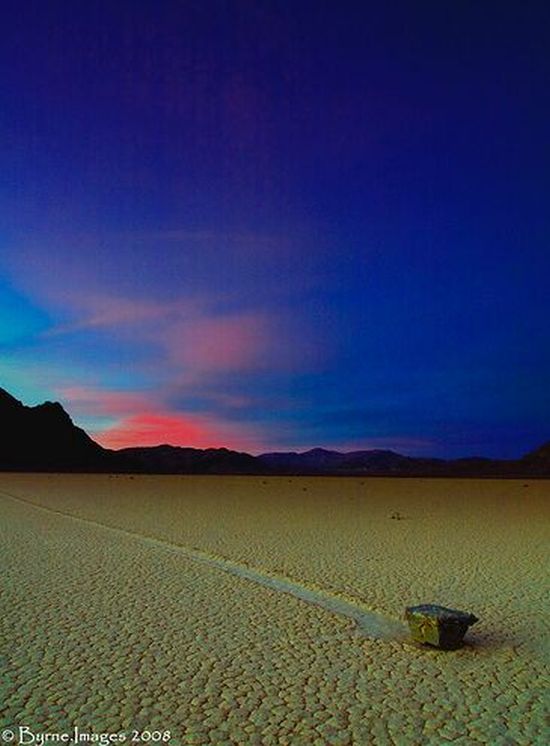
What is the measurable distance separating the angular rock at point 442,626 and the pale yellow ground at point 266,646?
14cm

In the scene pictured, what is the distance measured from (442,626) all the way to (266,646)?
1.89 metres

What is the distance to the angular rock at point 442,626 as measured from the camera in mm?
6625

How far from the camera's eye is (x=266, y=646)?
6855mm

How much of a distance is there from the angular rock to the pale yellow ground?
140 millimetres

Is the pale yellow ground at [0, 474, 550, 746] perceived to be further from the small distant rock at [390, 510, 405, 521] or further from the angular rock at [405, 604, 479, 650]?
the small distant rock at [390, 510, 405, 521]

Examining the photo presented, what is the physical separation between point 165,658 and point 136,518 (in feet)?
46.8

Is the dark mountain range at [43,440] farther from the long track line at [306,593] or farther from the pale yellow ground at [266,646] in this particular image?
the pale yellow ground at [266,646]

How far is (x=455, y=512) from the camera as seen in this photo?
23297 mm

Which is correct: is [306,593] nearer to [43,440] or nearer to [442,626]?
[442,626]

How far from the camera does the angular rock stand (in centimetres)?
662

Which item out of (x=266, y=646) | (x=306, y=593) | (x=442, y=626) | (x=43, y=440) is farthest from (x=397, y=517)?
(x=43, y=440)

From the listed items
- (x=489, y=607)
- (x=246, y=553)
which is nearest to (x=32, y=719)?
(x=489, y=607)

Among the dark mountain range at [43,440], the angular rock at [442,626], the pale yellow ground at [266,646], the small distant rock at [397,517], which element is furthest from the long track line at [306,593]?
the dark mountain range at [43,440]

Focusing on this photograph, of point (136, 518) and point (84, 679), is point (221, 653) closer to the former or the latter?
point (84, 679)
